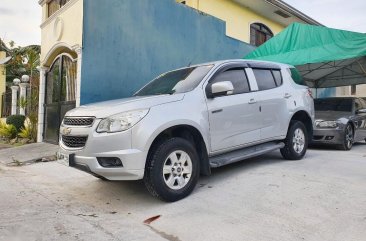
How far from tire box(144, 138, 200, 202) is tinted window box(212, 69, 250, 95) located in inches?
54.7

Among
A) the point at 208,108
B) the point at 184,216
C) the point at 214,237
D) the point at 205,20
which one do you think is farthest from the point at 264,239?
the point at 205,20

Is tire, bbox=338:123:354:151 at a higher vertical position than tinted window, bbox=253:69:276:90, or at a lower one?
lower

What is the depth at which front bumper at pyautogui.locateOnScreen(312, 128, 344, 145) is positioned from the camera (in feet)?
27.5

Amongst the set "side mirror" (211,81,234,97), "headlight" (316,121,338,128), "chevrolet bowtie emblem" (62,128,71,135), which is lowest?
"chevrolet bowtie emblem" (62,128,71,135)

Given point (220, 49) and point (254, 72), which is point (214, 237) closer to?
point (254, 72)

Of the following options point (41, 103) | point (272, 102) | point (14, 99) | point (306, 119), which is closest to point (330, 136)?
point (306, 119)

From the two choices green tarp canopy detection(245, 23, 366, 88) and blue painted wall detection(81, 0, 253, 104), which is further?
green tarp canopy detection(245, 23, 366, 88)

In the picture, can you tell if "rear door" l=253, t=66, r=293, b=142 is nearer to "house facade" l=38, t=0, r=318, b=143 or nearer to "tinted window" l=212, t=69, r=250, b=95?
"tinted window" l=212, t=69, r=250, b=95

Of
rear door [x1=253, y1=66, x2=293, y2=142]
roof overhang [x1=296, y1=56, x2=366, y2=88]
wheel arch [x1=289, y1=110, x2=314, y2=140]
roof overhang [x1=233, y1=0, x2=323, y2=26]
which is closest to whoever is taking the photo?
rear door [x1=253, y1=66, x2=293, y2=142]

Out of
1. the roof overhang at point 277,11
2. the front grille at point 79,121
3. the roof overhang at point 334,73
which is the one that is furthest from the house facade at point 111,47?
the front grille at point 79,121

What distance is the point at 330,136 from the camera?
842cm

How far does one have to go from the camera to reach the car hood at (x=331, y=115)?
864 centimetres

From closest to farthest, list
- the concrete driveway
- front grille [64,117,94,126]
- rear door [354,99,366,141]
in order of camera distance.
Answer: the concrete driveway, front grille [64,117,94,126], rear door [354,99,366,141]

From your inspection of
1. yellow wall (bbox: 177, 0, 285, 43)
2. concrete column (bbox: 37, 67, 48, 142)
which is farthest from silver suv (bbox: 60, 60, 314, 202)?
yellow wall (bbox: 177, 0, 285, 43)
